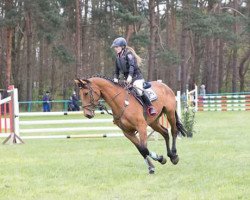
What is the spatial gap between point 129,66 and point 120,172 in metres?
1.93

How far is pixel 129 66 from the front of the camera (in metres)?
9.57

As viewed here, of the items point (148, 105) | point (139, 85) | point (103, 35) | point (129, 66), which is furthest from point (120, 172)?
point (103, 35)

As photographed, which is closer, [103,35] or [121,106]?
[121,106]

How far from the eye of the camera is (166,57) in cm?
4138

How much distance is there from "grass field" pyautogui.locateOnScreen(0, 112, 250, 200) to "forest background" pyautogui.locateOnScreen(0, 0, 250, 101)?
22931 millimetres

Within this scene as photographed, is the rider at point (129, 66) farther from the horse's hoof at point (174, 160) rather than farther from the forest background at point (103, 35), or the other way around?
the forest background at point (103, 35)

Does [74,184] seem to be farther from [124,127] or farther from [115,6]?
[115,6]

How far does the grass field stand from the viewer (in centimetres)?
736

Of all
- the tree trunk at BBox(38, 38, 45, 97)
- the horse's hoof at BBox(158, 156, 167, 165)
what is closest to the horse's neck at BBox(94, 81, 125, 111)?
the horse's hoof at BBox(158, 156, 167, 165)

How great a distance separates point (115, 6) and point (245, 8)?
17.1 metres

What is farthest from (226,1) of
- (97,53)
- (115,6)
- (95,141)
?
(95,141)

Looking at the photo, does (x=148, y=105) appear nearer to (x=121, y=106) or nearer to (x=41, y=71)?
(x=121, y=106)

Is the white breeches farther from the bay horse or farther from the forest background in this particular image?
the forest background

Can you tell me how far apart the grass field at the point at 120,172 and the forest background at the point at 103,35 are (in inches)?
903
